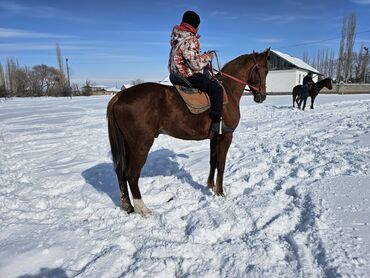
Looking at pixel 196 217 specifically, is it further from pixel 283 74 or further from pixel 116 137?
pixel 283 74

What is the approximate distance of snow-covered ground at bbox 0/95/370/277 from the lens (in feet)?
9.21

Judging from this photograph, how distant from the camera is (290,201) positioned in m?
4.09

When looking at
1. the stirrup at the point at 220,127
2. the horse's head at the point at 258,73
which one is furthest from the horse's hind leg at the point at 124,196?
the horse's head at the point at 258,73

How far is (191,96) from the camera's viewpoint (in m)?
4.27

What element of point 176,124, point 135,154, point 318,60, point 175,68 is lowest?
point 135,154

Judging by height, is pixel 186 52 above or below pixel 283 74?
below

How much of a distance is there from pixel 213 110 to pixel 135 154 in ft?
4.37

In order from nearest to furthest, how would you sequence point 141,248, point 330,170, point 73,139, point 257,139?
point 141,248
point 330,170
point 257,139
point 73,139

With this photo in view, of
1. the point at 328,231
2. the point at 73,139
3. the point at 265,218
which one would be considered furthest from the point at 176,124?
the point at 73,139

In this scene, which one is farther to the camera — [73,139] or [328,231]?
[73,139]

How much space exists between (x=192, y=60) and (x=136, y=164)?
1677mm

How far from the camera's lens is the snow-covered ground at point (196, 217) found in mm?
2807

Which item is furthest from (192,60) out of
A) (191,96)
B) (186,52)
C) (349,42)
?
(349,42)

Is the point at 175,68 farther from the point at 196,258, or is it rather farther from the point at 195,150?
the point at 195,150
